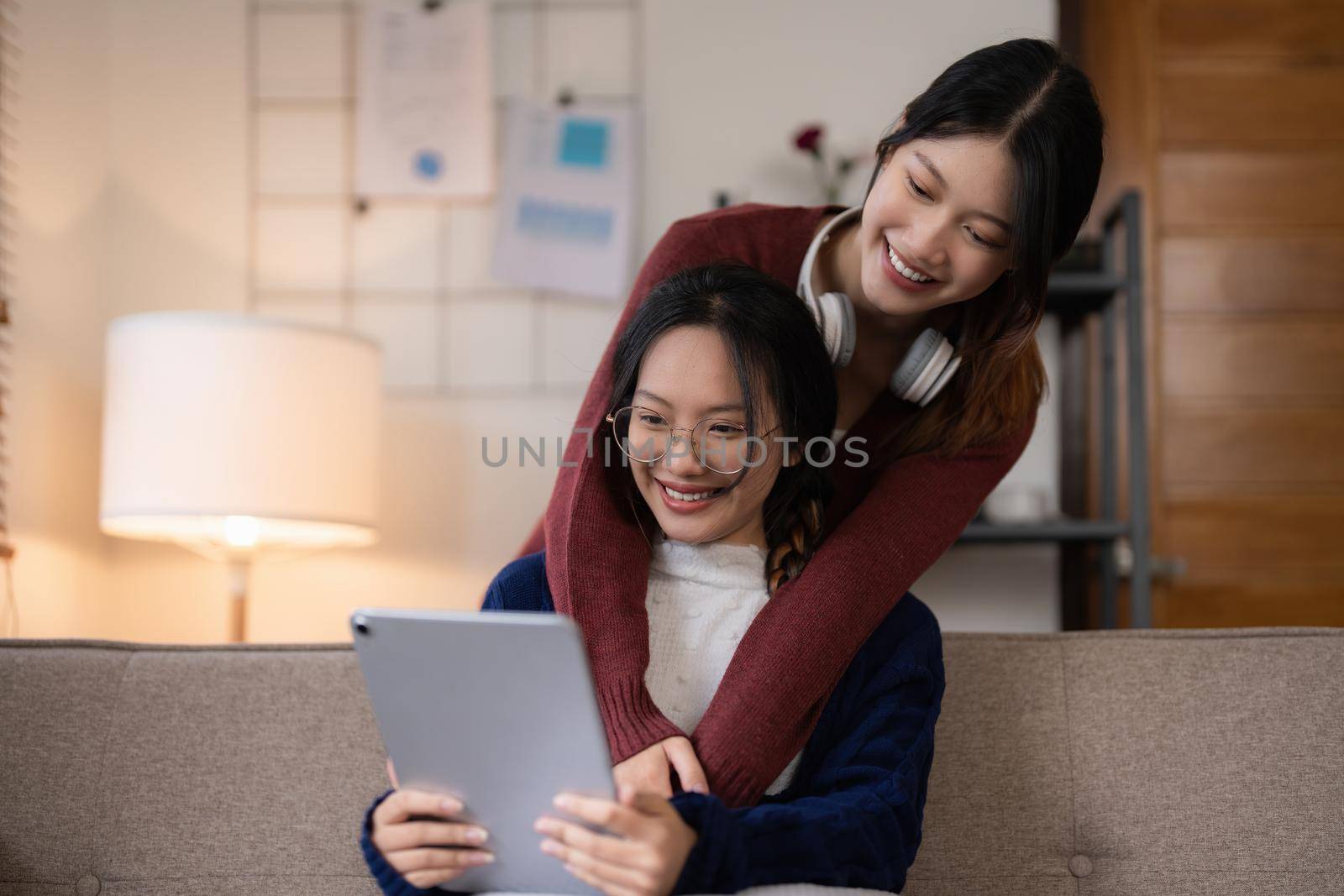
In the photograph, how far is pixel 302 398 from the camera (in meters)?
1.90

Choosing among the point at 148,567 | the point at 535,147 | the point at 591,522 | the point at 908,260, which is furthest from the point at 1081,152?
the point at 148,567

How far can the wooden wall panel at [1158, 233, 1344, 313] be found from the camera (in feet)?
7.55

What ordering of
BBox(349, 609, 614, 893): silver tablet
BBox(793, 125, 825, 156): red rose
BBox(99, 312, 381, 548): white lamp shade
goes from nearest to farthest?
BBox(349, 609, 614, 893): silver tablet
BBox(99, 312, 381, 548): white lamp shade
BBox(793, 125, 825, 156): red rose

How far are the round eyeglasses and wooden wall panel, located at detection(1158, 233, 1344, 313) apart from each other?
5.23 feet

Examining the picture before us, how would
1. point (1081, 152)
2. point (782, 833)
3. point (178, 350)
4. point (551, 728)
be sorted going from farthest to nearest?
1. point (178, 350)
2. point (1081, 152)
3. point (782, 833)
4. point (551, 728)

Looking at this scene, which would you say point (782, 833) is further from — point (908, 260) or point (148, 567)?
point (148, 567)

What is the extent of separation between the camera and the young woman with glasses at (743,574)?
881mm

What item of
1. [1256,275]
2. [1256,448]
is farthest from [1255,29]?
[1256,448]

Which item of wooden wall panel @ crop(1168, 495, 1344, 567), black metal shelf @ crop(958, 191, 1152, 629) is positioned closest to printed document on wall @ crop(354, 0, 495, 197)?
black metal shelf @ crop(958, 191, 1152, 629)

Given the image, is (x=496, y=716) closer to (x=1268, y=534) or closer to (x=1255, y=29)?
(x=1268, y=534)

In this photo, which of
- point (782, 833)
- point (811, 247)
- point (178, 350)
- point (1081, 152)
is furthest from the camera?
point (178, 350)

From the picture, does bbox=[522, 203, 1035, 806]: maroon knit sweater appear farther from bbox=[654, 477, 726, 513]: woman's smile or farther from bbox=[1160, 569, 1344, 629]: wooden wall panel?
bbox=[1160, 569, 1344, 629]: wooden wall panel

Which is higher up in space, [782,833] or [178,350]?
[178,350]

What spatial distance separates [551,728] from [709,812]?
158 mm
